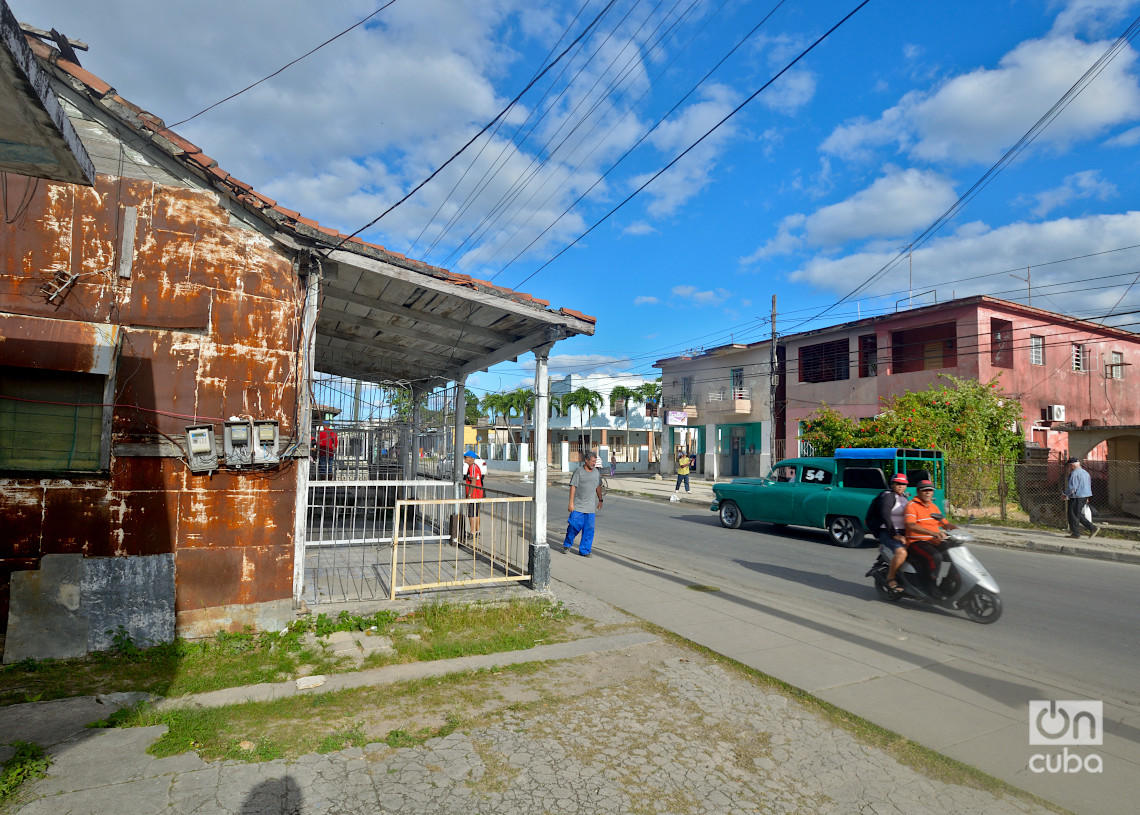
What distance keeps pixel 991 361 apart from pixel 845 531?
1690cm

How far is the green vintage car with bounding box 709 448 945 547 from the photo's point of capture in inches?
A: 484

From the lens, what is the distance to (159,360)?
565cm

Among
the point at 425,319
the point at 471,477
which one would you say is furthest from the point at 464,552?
the point at 425,319

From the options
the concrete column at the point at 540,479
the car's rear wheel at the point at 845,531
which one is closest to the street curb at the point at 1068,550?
the car's rear wheel at the point at 845,531

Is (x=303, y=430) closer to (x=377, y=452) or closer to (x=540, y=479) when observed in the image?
(x=540, y=479)

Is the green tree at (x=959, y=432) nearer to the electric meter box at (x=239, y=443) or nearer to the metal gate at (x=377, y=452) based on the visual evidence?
the metal gate at (x=377, y=452)

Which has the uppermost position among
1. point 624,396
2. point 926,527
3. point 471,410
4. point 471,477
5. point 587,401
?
point 624,396

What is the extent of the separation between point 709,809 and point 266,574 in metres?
4.26

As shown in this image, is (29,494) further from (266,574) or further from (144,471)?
(266,574)

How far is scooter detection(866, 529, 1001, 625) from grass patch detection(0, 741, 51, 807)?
309 inches

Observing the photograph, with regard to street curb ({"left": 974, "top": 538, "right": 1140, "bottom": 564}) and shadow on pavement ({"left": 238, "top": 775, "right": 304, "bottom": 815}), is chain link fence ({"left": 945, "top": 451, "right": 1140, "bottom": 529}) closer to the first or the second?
street curb ({"left": 974, "top": 538, "right": 1140, "bottom": 564})

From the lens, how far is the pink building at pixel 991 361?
81.0 feet

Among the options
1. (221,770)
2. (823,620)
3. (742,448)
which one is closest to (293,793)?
(221,770)

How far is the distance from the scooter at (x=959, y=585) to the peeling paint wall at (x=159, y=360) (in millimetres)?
6772
